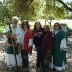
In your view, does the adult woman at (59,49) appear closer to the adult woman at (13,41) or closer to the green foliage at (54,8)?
the adult woman at (13,41)

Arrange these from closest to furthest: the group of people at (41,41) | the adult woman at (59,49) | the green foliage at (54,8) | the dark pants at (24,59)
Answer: the adult woman at (59,49)
the group of people at (41,41)
the dark pants at (24,59)
the green foliage at (54,8)

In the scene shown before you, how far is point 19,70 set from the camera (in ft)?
31.1

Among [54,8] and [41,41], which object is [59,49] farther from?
[54,8]

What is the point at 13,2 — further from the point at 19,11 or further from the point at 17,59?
the point at 17,59

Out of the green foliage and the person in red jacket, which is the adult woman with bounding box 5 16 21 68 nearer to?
the person in red jacket

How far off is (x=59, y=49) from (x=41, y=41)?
61 cm

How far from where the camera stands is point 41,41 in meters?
9.10

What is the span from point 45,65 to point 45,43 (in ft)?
2.15

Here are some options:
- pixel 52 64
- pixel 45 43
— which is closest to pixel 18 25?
pixel 45 43

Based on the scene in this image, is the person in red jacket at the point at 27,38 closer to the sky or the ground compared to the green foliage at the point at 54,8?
closer to the ground

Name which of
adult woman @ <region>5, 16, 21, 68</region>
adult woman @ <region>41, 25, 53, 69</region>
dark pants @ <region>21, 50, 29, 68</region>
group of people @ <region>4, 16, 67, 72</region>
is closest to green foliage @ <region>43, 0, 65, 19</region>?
dark pants @ <region>21, 50, 29, 68</region>

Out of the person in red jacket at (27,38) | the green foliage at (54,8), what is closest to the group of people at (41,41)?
the person in red jacket at (27,38)

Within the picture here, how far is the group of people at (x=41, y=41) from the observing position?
29.2 feet

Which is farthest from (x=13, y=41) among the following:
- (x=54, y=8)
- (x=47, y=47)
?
(x=54, y=8)
